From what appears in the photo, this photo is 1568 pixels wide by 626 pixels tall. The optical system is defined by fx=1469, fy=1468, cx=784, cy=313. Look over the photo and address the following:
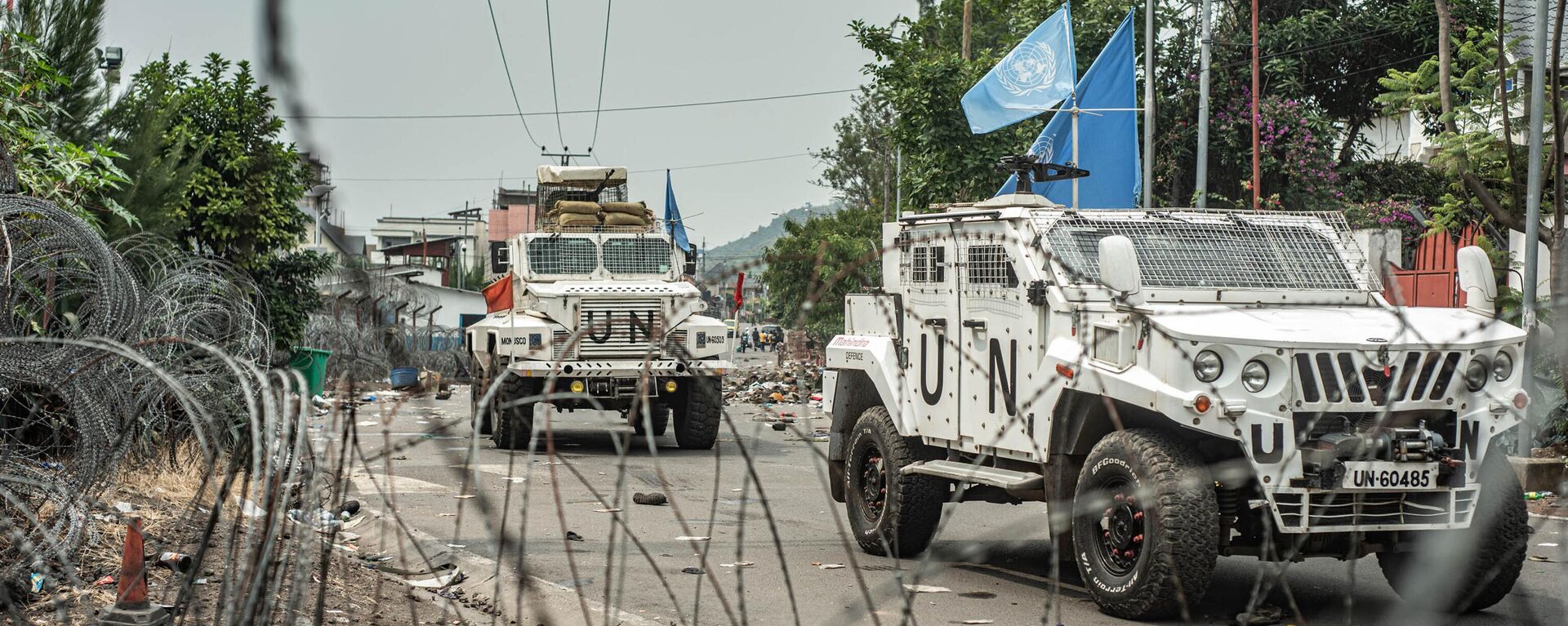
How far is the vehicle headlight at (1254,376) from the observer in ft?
20.2

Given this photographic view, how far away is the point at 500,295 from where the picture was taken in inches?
690

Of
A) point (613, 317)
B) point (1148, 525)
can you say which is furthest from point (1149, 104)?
point (1148, 525)

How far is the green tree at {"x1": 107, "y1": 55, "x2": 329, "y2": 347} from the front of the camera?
521 inches

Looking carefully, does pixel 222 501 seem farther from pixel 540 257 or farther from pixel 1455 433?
pixel 540 257

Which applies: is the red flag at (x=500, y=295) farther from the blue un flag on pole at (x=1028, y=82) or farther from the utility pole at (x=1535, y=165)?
the utility pole at (x=1535, y=165)

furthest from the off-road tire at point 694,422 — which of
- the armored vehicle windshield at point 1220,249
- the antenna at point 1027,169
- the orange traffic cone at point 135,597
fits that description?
the orange traffic cone at point 135,597

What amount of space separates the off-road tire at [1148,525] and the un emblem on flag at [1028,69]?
11.9 meters

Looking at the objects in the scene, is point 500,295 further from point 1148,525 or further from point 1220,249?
point 1148,525

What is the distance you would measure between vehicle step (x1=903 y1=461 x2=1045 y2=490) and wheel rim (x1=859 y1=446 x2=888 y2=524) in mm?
557

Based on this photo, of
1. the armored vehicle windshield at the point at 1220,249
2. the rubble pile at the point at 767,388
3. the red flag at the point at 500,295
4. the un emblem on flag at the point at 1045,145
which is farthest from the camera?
the rubble pile at the point at 767,388

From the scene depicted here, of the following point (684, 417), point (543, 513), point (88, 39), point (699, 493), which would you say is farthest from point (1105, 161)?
point (88, 39)

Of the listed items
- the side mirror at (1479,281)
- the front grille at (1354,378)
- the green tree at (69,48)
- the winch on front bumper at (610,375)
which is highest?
the green tree at (69,48)

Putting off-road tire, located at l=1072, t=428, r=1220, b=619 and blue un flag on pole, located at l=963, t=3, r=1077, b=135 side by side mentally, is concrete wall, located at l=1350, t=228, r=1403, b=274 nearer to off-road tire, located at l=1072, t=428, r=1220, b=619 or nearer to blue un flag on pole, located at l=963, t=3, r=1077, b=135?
off-road tire, located at l=1072, t=428, r=1220, b=619

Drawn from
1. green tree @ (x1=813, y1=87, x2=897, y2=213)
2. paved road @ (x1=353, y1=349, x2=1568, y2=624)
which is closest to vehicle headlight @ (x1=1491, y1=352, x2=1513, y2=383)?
paved road @ (x1=353, y1=349, x2=1568, y2=624)
